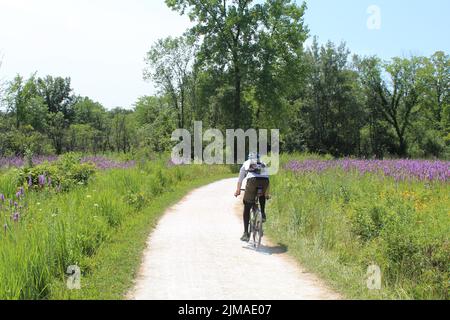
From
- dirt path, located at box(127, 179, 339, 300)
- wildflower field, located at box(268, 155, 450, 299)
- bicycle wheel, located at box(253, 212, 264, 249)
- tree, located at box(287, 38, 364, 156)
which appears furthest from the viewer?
tree, located at box(287, 38, 364, 156)

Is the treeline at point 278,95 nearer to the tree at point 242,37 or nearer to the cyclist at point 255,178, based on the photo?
the tree at point 242,37

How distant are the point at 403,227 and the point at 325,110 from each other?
50.3 meters

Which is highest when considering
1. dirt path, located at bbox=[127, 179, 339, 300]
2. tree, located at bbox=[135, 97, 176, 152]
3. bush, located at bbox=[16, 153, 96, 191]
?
tree, located at bbox=[135, 97, 176, 152]

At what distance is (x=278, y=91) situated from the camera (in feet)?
131

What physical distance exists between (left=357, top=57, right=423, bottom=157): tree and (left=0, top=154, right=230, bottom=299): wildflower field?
50394mm

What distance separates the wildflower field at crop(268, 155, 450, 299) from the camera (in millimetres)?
6633

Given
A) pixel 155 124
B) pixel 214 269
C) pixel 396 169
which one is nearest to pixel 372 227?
pixel 214 269

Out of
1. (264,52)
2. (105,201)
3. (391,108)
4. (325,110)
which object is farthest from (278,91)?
(105,201)

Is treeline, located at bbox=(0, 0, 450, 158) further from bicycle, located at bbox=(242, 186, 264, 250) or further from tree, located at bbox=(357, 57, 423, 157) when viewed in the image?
bicycle, located at bbox=(242, 186, 264, 250)

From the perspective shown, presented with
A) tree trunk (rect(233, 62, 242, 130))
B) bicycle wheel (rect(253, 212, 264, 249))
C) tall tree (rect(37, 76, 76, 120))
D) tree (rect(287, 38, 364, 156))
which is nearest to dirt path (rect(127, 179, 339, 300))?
bicycle wheel (rect(253, 212, 264, 249))

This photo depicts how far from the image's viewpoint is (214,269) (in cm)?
761

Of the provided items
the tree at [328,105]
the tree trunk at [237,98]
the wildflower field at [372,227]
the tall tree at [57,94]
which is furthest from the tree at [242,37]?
the tall tree at [57,94]

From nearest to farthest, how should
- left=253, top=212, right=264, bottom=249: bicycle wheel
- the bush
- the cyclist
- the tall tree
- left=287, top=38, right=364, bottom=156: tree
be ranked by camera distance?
left=253, top=212, right=264, bottom=249: bicycle wheel, the cyclist, the bush, left=287, top=38, right=364, bottom=156: tree, the tall tree
